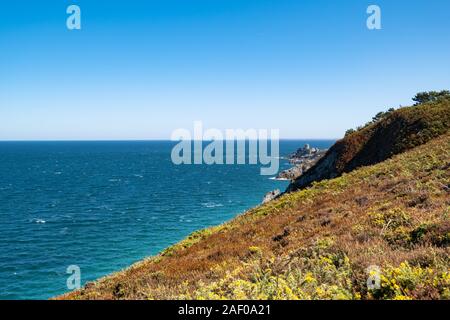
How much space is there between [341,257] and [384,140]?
34753mm

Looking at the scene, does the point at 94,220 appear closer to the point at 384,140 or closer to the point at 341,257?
the point at 384,140

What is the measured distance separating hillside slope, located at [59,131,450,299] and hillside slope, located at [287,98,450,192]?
60.6 ft

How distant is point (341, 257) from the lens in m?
8.94

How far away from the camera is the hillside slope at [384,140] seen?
3572 centimetres

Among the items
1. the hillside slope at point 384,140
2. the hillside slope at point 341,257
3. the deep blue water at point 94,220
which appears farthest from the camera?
the deep blue water at point 94,220

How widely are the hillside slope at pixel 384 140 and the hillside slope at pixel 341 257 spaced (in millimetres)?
18477

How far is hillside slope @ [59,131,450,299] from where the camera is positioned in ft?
22.1

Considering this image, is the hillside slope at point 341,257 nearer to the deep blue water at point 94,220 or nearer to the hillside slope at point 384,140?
the hillside slope at point 384,140

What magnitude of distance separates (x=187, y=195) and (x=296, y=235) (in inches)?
2906

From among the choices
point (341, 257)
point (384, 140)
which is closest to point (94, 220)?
point (384, 140)

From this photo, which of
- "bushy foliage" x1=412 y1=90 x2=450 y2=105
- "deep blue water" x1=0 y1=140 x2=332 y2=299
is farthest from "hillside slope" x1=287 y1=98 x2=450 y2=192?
"deep blue water" x1=0 y1=140 x2=332 y2=299

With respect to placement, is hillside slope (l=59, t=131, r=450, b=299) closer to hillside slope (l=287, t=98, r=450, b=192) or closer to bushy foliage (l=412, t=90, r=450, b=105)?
hillside slope (l=287, t=98, r=450, b=192)

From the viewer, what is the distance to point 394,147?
1416 inches

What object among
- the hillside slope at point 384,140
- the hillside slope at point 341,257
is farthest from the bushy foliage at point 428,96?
the hillside slope at point 341,257
